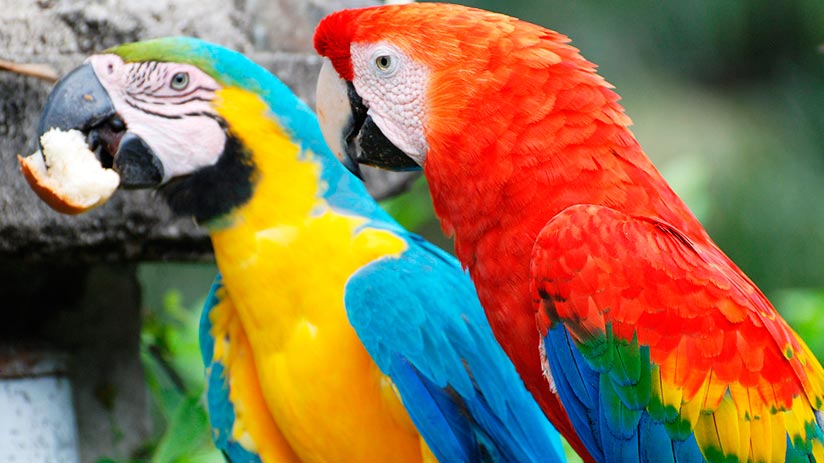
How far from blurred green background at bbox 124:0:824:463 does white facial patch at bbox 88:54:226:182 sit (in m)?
2.51

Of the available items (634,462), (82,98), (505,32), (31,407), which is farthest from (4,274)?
(634,462)

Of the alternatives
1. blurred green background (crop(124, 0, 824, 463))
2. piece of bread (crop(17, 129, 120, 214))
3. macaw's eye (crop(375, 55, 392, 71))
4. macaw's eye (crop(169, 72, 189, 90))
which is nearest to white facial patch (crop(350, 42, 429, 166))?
macaw's eye (crop(375, 55, 392, 71))

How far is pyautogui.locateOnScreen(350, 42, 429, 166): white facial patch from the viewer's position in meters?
1.32

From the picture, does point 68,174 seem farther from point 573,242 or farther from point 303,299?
point 573,242

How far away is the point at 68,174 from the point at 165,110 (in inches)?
6.8

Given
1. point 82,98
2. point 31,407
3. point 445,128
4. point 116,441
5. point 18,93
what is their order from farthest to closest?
point 116,441 < point 31,407 < point 18,93 < point 82,98 < point 445,128

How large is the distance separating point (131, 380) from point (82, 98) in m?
0.98

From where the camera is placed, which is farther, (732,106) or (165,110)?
(732,106)

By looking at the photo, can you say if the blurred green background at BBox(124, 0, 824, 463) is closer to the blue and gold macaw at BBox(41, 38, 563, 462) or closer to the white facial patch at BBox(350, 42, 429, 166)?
the blue and gold macaw at BBox(41, 38, 563, 462)

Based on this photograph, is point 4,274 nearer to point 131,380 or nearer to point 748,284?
point 131,380

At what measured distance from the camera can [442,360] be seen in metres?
1.35

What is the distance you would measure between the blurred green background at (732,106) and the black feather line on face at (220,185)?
8.12ft

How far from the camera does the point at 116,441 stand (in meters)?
2.19

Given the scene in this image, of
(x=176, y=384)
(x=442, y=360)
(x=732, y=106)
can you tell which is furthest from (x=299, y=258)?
(x=732, y=106)
